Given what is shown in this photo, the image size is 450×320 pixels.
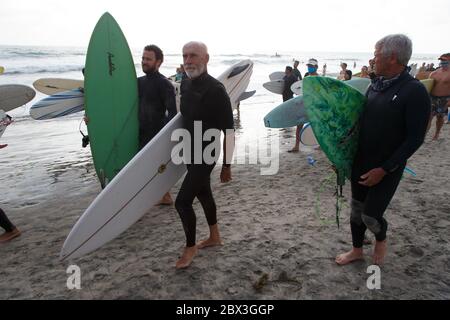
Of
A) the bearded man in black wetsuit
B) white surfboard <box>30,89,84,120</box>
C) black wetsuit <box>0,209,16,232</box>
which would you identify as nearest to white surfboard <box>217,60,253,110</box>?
the bearded man in black wetsuit

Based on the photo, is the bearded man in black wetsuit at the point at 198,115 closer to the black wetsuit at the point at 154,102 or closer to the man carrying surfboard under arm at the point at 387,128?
the black wetsuit at the point at 154,102

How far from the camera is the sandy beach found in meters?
2.11

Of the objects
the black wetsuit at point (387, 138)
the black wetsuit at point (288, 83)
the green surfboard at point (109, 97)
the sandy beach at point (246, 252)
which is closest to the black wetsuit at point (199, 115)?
the sandy beach at point (246, 252)

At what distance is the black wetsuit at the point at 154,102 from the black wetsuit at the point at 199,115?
777mm

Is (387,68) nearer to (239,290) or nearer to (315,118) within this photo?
(315,118)

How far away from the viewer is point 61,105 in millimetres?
3975

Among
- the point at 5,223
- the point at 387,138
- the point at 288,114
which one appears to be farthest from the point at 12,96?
the point at 387,138

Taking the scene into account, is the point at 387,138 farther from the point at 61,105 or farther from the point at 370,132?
the point at 61,105

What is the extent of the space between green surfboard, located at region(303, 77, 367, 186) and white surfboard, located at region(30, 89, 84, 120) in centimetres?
306

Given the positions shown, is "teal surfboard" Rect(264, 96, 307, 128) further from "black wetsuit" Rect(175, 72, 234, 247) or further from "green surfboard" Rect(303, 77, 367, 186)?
"black wetsuit" Rect(175, 72, 234, 247)

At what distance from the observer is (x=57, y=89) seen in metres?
5.12

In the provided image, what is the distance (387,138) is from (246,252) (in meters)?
1.38

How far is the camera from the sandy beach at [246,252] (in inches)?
82.9
